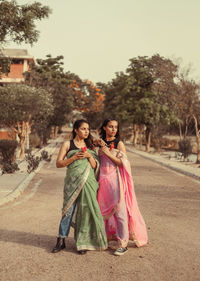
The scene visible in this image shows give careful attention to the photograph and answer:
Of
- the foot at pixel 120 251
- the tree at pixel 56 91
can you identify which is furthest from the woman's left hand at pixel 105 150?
the tree at pixel 56 91

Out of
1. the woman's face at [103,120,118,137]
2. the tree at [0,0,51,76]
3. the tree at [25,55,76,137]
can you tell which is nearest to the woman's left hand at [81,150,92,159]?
the woman's face at [103,120,118,137]

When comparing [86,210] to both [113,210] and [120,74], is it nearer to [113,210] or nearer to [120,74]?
[113,210]

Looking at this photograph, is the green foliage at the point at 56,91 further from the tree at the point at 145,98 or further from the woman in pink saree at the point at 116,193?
the woman in pink saree at the point at 116,193

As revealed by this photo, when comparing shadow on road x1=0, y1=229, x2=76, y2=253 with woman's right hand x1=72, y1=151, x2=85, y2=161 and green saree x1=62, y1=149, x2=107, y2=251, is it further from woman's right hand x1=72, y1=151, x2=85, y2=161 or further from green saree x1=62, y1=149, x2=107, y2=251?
woman's right hand x1=72, y1=151, x2=85, y2=161

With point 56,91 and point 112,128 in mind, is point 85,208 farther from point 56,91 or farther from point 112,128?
point 56,91

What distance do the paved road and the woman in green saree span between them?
0.58ft

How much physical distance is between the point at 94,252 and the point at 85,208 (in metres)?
0.61

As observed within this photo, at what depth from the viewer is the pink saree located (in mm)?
5328

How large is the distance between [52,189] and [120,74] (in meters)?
44.2

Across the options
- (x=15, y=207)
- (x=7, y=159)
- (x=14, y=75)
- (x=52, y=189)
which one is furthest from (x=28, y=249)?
(x=14, y=75)

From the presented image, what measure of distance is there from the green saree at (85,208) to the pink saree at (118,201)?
217mm

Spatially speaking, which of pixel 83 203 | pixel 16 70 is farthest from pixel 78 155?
pixel 16 70

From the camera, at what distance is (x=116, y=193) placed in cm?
537

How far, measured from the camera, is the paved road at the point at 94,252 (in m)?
4.45
